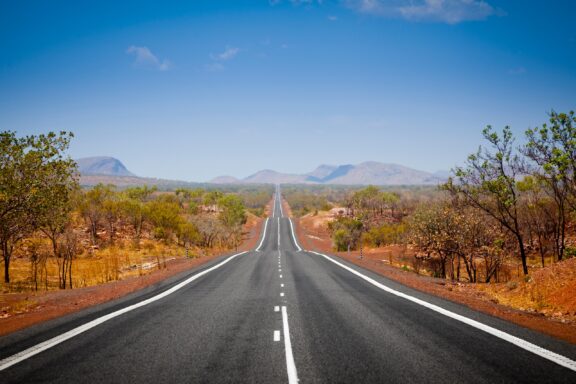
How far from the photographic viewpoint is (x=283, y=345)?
21.9 feet

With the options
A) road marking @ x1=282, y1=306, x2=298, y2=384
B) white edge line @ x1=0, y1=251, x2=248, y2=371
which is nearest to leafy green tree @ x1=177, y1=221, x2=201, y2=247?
white edge line @ x1=0, y1=251, x2=248, y2=371

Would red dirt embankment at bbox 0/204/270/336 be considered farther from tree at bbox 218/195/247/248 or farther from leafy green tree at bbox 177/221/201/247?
tree at bbox 218/195/247/248

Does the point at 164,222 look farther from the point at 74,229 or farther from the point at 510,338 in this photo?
the point at 510,338

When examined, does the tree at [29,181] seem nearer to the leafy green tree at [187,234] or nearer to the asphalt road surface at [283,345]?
the asphalt road surface at [283,345]

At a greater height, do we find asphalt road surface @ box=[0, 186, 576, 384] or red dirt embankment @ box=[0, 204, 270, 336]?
asphalt road surface @ box=[0, 186, 576, 384]

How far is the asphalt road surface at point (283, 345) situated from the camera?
5.30 meters

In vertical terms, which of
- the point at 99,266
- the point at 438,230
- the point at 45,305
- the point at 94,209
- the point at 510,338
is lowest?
the point at 99,266

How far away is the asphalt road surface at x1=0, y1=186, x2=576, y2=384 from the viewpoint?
5305 mm

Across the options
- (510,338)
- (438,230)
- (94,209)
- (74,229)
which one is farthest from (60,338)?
(74,229)

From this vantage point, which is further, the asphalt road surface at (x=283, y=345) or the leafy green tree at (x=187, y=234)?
the leafy green tree at (x=187, y=234)

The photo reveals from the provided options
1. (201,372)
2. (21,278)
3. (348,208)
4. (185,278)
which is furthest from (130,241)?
(348,208)

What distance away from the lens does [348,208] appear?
106625mm

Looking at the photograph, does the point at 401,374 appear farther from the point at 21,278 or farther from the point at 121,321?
the point at 21,278

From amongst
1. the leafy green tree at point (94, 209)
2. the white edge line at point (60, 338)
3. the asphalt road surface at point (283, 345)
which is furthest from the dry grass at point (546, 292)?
the leafy green tree at point (94, 209)
